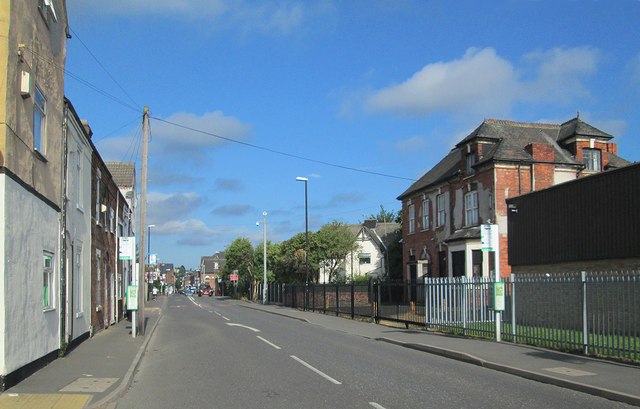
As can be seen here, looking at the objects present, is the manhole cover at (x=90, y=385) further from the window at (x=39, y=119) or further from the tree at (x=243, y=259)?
the tree at (x=243, y=259)

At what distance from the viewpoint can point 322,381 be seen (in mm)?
10789

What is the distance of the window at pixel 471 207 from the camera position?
33.8 meters

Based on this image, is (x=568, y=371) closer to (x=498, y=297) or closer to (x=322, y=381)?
(x=322, y=381)

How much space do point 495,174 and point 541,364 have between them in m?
20.7

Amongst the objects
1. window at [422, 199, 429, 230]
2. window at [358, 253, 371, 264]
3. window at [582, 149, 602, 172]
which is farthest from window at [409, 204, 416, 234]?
window at [358, 253, 371, 264]

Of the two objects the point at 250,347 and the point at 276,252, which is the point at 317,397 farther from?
the point at 276,252

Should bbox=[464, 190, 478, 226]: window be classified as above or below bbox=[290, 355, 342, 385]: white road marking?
above

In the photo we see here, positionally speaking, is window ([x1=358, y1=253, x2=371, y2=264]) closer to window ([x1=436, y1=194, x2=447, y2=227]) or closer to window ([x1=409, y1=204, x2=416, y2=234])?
window ([x1=409, y1=204, x2=416, y2=234])

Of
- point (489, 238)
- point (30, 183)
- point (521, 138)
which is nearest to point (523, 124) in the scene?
point (521, 138)

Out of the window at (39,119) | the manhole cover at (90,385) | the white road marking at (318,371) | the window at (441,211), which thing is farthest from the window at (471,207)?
the manhole cover at (90,385)

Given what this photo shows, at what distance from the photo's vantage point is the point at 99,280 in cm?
2195

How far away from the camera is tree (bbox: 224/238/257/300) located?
71.1 m

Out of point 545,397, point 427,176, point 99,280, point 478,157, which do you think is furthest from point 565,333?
point 427,176

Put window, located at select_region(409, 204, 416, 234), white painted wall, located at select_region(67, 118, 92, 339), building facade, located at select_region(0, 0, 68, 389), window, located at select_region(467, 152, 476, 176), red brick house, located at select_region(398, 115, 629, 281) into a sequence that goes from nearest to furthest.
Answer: building facade, located at select_region(0, 0, 68, 389), white painted wall, located at select_region(67, 118, 92, 339), red brick house, located at select_region(398, 115, 629, 281), window, located at select_region(467, 152, 476, 176), window, located at select_region(409, 204, 416, 234)
